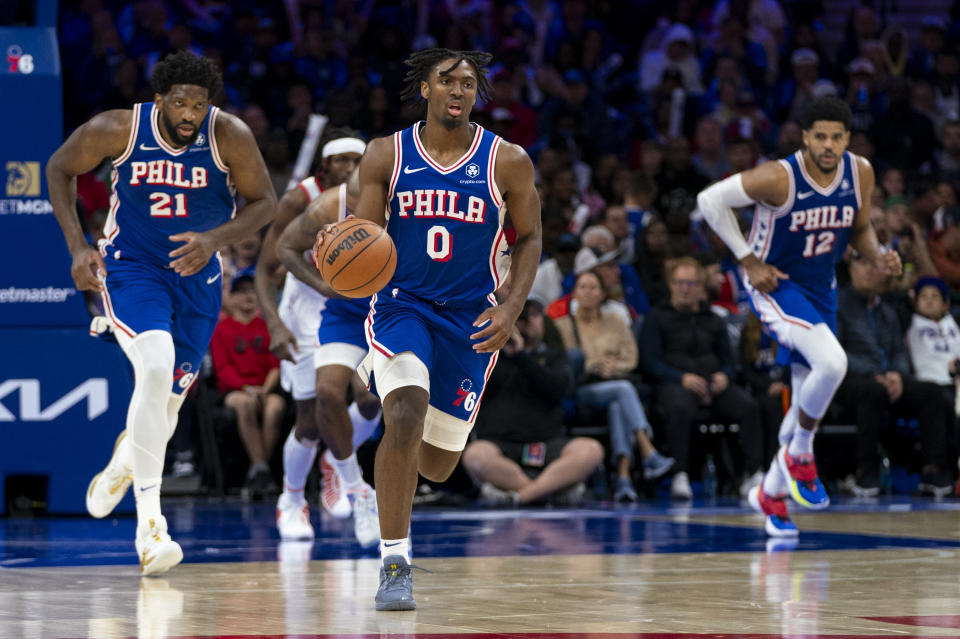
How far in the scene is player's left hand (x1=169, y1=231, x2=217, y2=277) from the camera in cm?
684

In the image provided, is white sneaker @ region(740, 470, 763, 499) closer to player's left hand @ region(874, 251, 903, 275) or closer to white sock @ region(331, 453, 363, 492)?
player's left hand @ region(874, 251, 903, 275)

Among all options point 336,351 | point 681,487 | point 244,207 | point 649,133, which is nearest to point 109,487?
point 336,351

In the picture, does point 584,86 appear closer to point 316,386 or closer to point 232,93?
point 232,93

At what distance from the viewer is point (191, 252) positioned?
688 cm

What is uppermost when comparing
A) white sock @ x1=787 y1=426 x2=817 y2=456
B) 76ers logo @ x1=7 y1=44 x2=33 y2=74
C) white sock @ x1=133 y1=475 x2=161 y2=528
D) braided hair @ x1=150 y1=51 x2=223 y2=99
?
76ers logo @ x1=7 y1=44 x2=33 y2=74

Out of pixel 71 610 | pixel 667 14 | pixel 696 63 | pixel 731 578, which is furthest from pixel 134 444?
pixel 667 14

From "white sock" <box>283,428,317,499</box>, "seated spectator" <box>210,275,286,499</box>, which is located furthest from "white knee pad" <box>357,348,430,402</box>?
"seated spectator" <box>210,275,286,499</box>

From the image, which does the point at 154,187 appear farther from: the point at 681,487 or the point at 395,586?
the point at 681,487

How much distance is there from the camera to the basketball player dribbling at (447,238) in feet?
19.1

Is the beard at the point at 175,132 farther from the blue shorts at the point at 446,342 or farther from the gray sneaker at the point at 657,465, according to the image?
the gray sneaker at the point at 657,465

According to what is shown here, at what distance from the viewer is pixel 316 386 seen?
7977 mm

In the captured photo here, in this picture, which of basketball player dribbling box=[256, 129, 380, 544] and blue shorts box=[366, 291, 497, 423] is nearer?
blue shorts box=[366, 291, 497, 423]

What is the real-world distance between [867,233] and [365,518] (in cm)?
331

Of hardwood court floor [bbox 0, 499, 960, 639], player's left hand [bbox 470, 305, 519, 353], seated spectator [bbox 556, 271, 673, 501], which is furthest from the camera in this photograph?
seated spectator [bbox 556, 271, 673, 501]
